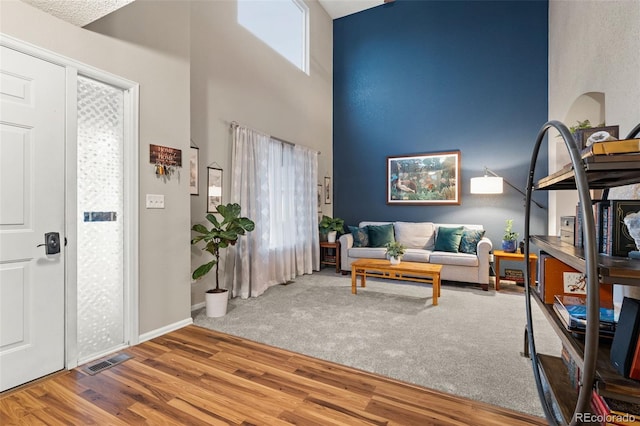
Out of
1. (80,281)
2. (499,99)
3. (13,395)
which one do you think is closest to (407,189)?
(499,99)

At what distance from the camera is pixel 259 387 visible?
6.46ft

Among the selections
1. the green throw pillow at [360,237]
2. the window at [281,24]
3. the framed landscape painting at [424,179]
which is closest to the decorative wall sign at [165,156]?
the window at [281,24]

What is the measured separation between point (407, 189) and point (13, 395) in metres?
5.59

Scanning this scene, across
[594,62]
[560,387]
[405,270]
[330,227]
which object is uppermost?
[594,62]

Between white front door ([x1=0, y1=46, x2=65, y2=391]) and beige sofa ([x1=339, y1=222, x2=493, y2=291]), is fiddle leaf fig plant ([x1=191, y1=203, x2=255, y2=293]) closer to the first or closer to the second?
white front door ([x1=0, y1=46, x2=65, y2=391])

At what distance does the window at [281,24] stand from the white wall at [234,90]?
6.4 inches

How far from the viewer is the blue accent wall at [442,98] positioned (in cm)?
505

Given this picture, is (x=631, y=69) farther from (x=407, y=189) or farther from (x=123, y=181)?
(x=407, y=189)

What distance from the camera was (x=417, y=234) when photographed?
5.45 m

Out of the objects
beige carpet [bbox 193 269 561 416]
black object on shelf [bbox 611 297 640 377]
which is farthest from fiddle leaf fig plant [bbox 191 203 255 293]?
black object on shelf [bbox 611 297 640 377]

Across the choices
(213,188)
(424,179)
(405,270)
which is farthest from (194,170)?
(424,179)

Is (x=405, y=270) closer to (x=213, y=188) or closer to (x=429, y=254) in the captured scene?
(x=429, y=254)

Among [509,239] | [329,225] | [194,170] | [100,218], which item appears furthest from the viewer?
[329,225]

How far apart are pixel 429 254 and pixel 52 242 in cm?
454
